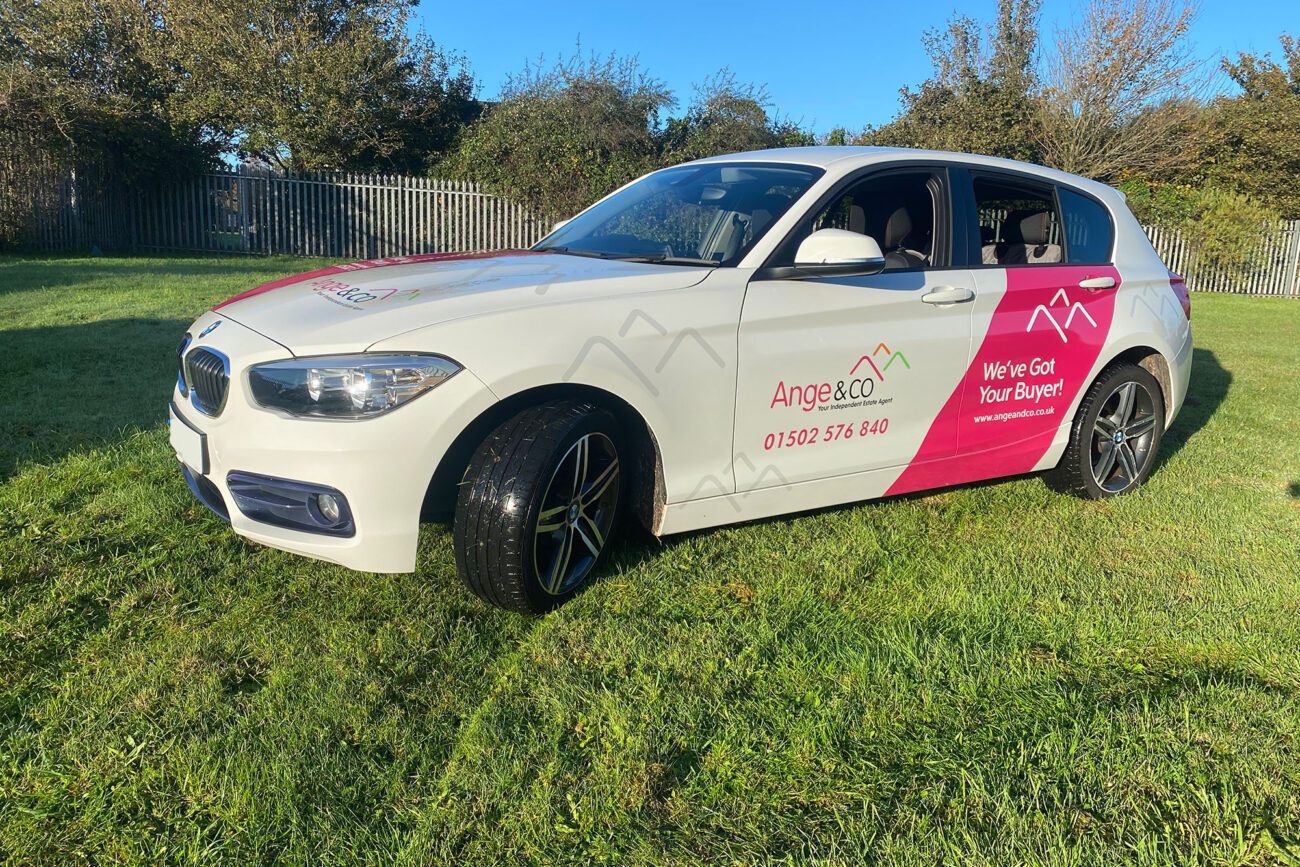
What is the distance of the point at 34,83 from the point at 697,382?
1623 cm

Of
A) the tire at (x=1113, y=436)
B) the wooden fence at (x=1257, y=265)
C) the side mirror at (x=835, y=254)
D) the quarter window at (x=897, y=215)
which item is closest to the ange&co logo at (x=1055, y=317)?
the tire at (x=1113, y=436)

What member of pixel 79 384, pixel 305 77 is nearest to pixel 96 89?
pixel 305 77

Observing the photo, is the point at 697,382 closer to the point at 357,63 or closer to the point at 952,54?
the point at 357,63

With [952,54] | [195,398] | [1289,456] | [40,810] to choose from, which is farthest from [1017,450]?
[952,54]

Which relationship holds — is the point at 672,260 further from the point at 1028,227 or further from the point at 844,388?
the point at 1028,227

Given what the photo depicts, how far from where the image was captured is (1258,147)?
23828 millimetres

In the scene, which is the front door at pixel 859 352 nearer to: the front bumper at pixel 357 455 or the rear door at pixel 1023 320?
the rear door at pixel 1023 320

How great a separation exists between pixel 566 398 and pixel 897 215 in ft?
6.82

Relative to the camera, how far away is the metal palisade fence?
→ 17016 millimetres

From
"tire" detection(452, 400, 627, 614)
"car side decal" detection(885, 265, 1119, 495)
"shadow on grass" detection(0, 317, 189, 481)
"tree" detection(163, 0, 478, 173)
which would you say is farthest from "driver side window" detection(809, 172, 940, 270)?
"tree" detection(163, 0, 478, 173)

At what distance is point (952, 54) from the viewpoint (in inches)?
991

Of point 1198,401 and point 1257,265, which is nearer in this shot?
point 1198,401

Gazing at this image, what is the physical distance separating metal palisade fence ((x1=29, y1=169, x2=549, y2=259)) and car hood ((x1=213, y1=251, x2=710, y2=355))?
45.0 ft

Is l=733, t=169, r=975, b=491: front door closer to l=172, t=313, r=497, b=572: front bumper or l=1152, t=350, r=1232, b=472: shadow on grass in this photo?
l=172, t=313, r=497, b=572: front bumper
